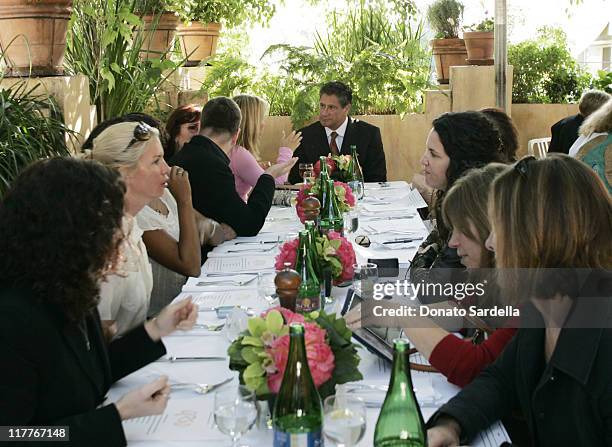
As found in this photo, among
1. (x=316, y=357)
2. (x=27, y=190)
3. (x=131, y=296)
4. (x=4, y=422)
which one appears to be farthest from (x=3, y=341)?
(x=131, y=296)

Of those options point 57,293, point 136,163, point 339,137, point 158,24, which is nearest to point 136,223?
point 136,163

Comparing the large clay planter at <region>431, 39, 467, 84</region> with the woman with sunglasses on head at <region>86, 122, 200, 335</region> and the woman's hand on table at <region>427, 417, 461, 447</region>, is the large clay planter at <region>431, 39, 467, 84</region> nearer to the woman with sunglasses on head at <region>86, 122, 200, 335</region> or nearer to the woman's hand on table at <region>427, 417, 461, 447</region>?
the woman with sunglasses on head at <region>86, 122, 200, 335</region>

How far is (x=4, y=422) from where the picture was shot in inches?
61.7

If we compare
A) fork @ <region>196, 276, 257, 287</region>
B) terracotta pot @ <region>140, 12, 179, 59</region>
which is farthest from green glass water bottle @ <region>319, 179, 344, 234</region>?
terracotta pot @ <region>140, 12, 179, 59</region>

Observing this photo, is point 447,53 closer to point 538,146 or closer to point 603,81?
point 603,81

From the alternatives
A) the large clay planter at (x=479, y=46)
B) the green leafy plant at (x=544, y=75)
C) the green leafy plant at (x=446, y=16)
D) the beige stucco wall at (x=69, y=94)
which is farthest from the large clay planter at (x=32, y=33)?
the green leafy plant at (x=544, y=75)

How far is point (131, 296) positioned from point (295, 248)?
0.53 m

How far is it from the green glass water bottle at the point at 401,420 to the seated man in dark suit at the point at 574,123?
5.19m

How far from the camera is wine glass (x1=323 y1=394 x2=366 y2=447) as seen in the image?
155 centimetres

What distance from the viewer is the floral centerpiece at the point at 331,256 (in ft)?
8.93

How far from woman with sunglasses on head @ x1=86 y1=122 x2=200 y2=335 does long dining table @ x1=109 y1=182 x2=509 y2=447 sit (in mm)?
150

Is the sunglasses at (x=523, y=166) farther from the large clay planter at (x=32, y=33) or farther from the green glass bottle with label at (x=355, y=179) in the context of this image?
the large clay planter at (x=32, y=33)

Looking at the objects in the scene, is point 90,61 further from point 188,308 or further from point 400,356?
point 400,356

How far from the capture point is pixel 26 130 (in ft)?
12.5
